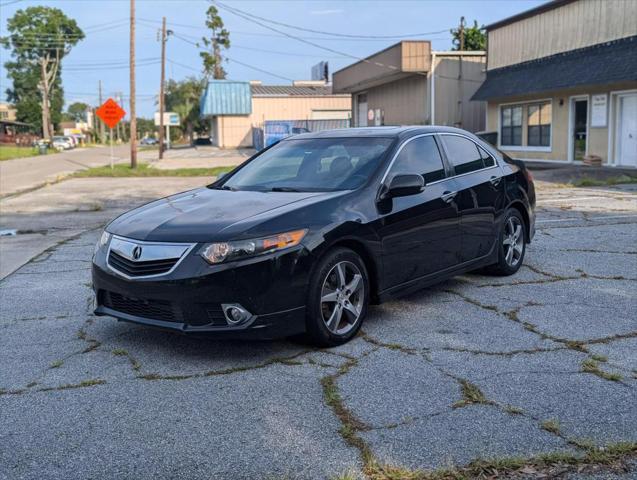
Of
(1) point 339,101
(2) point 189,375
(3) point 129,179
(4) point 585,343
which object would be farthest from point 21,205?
(1) point 339,101

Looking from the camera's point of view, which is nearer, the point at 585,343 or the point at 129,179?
the point at 585,343

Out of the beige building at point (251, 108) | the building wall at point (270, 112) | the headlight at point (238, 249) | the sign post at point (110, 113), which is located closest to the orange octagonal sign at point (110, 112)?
the sign post at point (110, 113)

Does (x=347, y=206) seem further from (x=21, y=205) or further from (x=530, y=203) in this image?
(x=21, y=205)

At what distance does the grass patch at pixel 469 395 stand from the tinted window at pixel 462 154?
8.78 ft

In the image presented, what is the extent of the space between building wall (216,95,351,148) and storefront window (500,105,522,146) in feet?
113

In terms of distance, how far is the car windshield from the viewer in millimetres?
5562

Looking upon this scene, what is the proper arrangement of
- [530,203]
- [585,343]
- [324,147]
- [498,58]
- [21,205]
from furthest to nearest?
1. [498,58]
2. [21,205]
3. [530,203]
4. [324,147]
5. [585,343]

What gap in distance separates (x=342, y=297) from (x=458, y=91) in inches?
1123

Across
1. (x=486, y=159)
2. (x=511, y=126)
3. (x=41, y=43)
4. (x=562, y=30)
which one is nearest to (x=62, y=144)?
(x=41, y=43)

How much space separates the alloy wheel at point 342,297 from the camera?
16.1 feet

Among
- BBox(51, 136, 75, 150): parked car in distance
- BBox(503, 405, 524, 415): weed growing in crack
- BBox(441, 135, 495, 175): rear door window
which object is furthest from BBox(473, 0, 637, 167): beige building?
BBox(51, 136, 75, 150): parked car in distance

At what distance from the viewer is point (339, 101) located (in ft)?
203

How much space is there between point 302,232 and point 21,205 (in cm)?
1391

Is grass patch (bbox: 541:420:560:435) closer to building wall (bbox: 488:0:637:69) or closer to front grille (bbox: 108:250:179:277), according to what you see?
front grille (bbox: 108:250:179:277)
